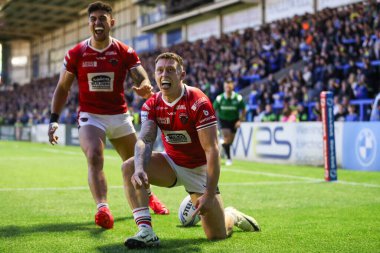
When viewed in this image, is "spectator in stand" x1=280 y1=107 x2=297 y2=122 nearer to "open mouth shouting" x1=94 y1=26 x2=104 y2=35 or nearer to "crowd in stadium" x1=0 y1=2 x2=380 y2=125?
"crowd in stadium" x1=0 y1=2 x2=380 y2=125

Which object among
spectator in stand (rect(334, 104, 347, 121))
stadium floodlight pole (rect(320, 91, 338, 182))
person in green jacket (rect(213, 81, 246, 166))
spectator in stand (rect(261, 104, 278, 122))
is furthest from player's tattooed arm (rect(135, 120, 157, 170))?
spectator in stand (rect(261, 104, 278, 122))

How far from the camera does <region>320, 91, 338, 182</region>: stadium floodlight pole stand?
34.3 ft

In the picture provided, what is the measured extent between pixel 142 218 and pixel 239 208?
275 centimetres

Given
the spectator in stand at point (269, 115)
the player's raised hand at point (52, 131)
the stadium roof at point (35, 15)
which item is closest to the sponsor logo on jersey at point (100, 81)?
the player's raised hand at point (52, 131)

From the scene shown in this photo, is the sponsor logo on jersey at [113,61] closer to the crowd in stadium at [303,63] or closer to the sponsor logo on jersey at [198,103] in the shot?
the sponsor logo on jersey at [198,103]

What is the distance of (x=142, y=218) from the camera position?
196 inches

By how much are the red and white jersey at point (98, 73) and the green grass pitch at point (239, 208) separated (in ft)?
4.43

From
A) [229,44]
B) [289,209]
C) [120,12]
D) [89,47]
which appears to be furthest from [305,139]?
[120,12]

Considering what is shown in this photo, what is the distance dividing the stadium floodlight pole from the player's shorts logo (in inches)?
112

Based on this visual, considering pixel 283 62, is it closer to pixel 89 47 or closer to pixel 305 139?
pixel 305 139

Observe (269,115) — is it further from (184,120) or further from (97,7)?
(184,120)

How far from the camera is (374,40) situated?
18.5 m

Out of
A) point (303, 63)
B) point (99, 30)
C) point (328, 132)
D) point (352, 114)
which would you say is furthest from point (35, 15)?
point (99, 30)

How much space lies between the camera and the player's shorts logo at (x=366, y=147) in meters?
13.3
